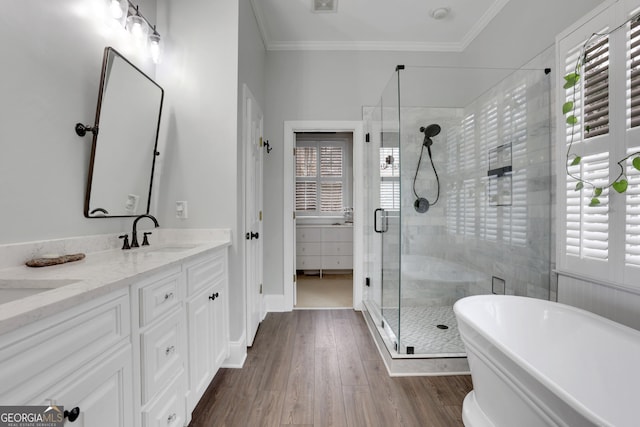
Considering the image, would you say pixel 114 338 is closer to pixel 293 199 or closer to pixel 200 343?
pixel 200 343

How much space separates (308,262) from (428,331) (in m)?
2.54

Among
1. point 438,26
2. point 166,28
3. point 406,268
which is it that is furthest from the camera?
point 438,26

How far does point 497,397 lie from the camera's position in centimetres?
122

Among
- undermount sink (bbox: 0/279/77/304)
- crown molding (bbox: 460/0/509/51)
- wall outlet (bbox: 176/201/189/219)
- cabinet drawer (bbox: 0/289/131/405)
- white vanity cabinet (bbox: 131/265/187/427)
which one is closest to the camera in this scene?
cabinet drawer (bbox: 0/289/131/405)

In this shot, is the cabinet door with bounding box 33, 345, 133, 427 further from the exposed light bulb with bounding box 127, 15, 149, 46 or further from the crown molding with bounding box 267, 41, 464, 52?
the crown molding with bounding box 267, 41, 464, 52

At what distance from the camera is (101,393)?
2.77 ft

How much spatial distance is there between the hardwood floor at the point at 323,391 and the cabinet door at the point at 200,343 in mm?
183

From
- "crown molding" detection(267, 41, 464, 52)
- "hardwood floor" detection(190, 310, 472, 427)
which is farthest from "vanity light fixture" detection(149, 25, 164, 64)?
"hardwood floor" detection(190, 310, 472, 427)

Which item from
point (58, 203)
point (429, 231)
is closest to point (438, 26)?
point (429, 231)

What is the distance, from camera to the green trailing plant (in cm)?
136

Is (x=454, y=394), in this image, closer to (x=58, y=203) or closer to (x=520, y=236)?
(x=520, y=236)

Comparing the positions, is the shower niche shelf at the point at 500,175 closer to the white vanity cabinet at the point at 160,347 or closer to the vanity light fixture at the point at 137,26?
the white vanity cabinet at the point at 160,347

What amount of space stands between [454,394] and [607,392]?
0.75 m

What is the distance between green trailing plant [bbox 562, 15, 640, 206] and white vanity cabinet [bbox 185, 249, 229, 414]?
2228mm
